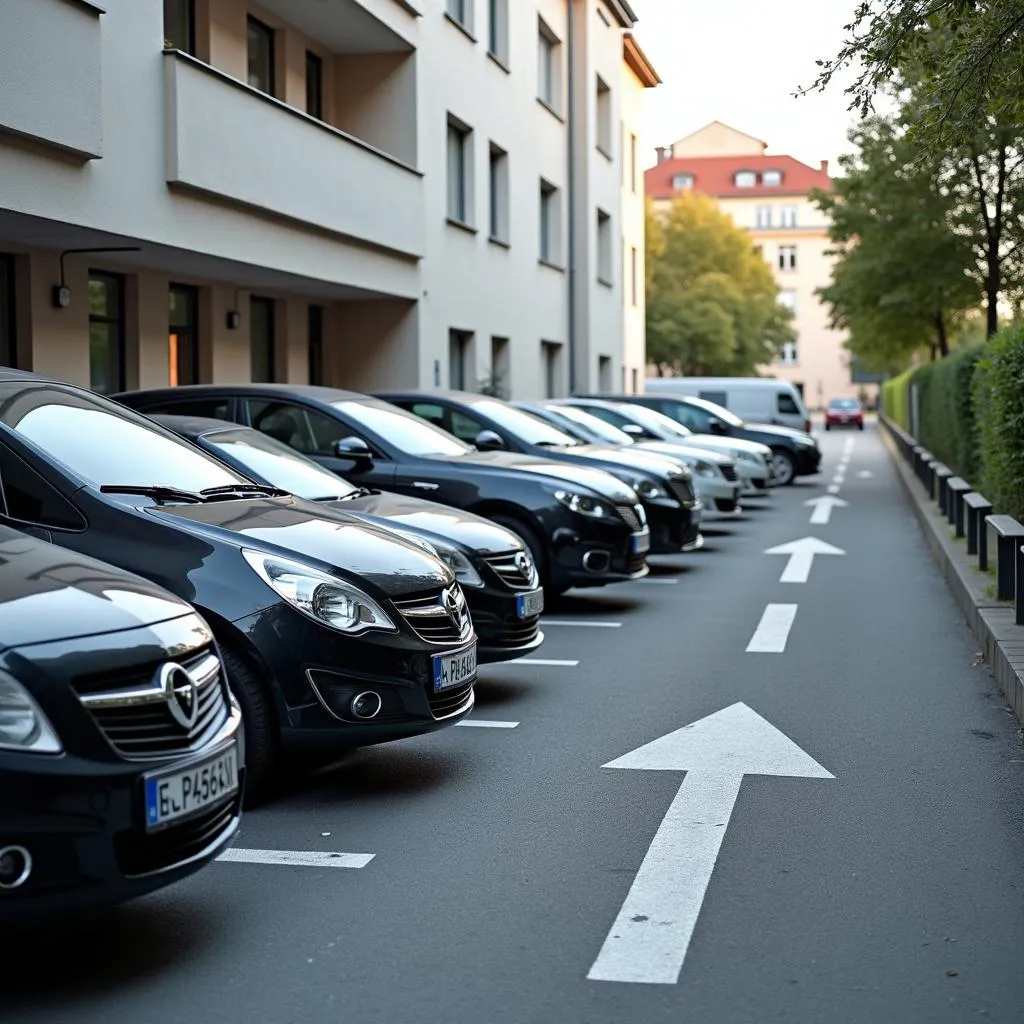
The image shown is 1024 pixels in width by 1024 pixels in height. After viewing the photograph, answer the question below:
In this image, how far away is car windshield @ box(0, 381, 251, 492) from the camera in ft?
20.4

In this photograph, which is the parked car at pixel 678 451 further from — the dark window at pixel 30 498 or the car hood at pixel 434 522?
the dark window at pixel 30 498

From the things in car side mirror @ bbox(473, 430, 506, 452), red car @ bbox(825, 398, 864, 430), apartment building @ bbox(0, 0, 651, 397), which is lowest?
car side mirror @ bbox(473, 430, 506, 452)

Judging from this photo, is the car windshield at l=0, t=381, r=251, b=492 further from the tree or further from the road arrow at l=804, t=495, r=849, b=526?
the tree

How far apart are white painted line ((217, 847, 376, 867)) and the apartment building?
6946 millimetres

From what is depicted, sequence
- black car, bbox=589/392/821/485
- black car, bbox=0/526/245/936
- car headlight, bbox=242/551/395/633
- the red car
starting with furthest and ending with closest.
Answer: the red car < black car, bbox=589/392/821/485 < car headlight, bbox=242/551/395/633 < black car, bbox=0/526/245/936

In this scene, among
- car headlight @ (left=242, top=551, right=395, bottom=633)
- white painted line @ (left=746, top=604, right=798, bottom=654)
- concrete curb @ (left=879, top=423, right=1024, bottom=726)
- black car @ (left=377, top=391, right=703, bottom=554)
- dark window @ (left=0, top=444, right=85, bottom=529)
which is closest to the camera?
dark window @ (left=0, top=444, right=85, bottom=529)

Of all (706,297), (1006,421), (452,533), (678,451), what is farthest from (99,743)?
(706,297)

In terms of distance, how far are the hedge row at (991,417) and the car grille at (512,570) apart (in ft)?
16.7

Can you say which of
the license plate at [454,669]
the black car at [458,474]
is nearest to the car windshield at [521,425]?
the black car at [458,474]

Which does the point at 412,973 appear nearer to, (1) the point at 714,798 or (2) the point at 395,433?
(1) the point at 714,798

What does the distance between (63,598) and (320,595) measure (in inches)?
73.9

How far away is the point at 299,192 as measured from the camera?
16.5 metres

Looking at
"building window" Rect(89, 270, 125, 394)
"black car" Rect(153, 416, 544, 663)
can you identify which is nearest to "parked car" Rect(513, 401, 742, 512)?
"building window" Rect(89, 270, 125, 394)

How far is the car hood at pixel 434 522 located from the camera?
27.4ft
